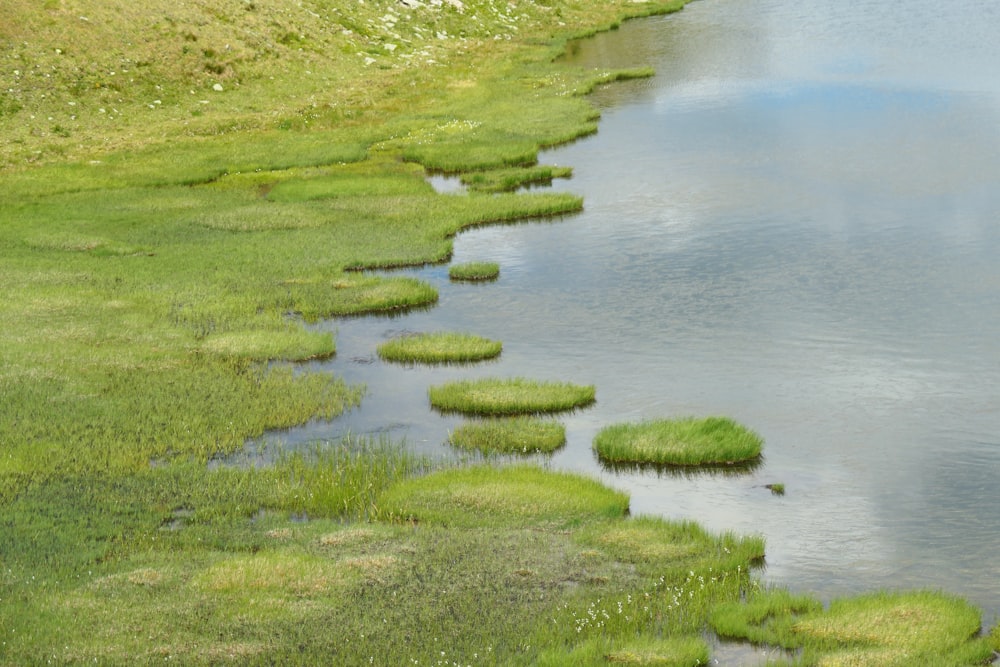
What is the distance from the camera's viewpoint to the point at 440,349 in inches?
1080

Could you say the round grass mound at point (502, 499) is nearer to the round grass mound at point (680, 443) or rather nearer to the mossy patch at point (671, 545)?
the mossy patch at point (671, 545)

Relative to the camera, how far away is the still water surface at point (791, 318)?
749 inches

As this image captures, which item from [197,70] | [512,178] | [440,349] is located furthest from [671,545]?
[197,70]

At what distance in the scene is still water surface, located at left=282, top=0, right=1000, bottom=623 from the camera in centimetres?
1902

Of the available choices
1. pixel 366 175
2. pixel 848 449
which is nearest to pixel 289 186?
pixel 366 175

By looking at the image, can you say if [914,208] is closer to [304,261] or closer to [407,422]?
[304,261]

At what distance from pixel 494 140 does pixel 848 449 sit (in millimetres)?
31113

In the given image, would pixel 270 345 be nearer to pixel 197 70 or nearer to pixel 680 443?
pixel 680 443

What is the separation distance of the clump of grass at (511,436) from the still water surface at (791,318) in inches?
13.8

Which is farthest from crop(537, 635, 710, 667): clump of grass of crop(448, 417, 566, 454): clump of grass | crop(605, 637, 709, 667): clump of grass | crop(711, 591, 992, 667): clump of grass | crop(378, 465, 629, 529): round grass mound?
crop(448, 417, 566, 454): clump of grass

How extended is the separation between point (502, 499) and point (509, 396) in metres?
5.07

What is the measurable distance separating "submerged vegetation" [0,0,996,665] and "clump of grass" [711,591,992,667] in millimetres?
74

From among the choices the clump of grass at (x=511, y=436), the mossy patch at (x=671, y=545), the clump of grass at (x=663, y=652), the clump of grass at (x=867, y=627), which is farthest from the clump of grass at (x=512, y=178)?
the clump of grass at (x=663, y=652)

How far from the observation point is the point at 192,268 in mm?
34438
